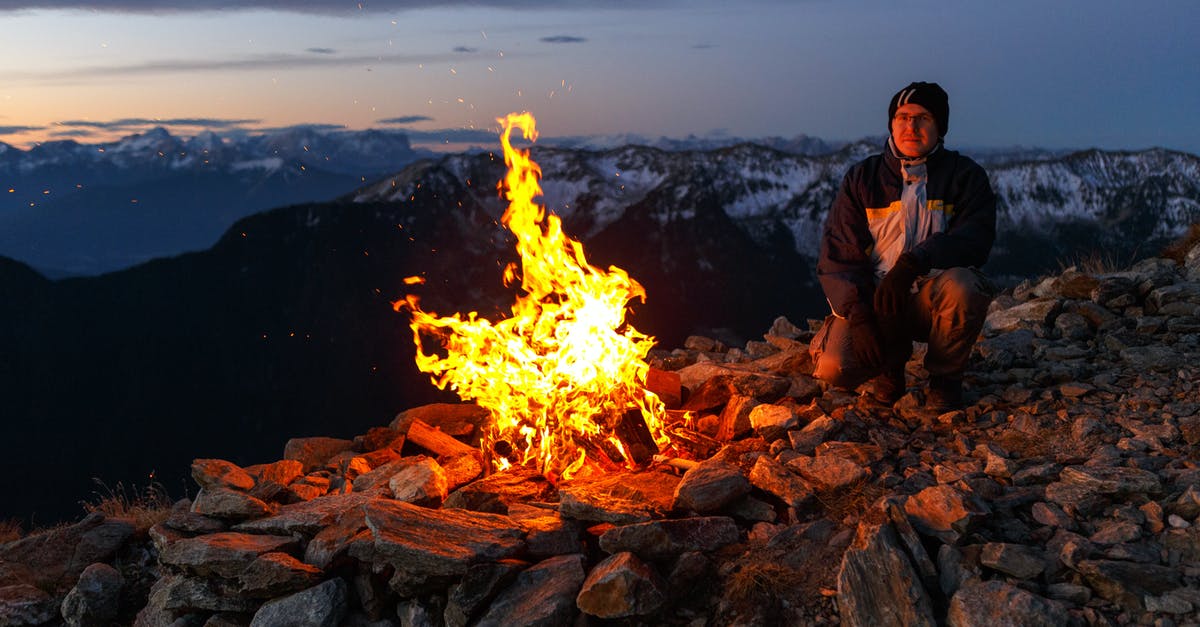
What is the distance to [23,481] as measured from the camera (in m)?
98.4

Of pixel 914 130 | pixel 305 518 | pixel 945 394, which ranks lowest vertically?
pixel 305 518

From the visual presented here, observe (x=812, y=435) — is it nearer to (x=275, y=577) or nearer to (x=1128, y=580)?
(x=1128, y=580)

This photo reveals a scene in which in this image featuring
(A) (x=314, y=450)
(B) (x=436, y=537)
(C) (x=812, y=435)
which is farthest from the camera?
(A) (x=314, y=450)

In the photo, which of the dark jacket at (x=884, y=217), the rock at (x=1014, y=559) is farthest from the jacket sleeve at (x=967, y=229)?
the rock at (x=1014, y=559)

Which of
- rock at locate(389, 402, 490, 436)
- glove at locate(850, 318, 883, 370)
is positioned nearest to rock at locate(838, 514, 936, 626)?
glove at locate(850, 318, 883, 370)

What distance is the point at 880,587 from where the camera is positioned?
4523 millimetres

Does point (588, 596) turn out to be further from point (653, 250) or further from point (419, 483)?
point (653, 250)

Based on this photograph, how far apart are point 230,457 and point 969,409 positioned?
4332 inches

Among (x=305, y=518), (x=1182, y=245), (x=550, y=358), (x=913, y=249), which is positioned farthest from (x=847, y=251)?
(x=1182, y=245)

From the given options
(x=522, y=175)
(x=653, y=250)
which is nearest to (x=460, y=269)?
(x=653, y=250)

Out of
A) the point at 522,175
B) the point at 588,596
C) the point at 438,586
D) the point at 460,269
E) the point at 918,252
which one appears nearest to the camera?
the point at 588,596

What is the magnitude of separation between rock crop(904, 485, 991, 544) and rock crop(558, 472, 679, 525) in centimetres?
160

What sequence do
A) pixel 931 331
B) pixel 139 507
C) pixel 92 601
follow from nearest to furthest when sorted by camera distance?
pixel 92 601
pixel 931 331
pixel 139 507

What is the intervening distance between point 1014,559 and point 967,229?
2.81 meters
